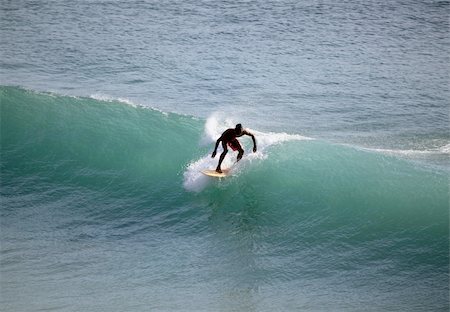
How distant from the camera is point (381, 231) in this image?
12.3 meters

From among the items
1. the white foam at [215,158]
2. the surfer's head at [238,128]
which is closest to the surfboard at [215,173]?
the white foam at [215,158]

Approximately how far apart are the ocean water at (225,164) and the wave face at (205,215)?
0.04 meters

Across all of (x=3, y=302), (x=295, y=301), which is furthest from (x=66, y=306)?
(x=295, y=301)

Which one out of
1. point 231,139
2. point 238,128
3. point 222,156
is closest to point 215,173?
point 222,156

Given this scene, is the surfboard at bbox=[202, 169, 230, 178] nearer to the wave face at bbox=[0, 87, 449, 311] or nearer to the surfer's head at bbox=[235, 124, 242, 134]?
the wave face at bbox=[0, 87, 449, 311]

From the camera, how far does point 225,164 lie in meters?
13.9

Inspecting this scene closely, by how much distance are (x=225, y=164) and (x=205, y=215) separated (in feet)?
4.89

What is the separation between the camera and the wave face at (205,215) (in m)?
10.5

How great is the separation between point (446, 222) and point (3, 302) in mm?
8003

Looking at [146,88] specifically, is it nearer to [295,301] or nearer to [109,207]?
[109,207]

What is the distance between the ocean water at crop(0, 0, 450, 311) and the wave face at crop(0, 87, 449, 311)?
38 millimetres

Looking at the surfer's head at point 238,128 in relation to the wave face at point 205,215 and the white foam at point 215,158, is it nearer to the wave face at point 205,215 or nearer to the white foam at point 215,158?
the white foam at point 215,158

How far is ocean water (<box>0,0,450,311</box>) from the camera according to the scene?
10.6 meters

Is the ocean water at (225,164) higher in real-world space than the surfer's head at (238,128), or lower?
lower
